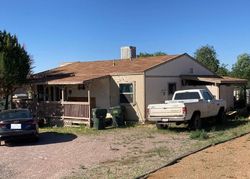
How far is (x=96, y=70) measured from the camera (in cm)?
2619

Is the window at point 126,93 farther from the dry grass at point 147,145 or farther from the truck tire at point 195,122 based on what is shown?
the truck tire at point 195,122

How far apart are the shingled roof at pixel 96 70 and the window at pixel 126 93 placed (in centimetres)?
74

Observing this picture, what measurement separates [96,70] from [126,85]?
340cm

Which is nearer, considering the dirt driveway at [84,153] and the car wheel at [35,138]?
the dirt driveway at [84,153]

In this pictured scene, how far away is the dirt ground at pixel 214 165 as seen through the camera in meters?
9.68

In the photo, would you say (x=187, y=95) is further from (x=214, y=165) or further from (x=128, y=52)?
(x=128, y=52)

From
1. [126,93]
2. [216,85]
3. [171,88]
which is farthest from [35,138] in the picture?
[216,85]

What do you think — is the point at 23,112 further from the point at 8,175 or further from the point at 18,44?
the point at 18,44

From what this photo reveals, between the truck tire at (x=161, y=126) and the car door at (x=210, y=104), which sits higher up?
the car door at (x=210, y=104)

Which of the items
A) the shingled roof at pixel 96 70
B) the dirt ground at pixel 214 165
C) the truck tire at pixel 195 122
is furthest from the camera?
the shingled roof at pixel 96 70

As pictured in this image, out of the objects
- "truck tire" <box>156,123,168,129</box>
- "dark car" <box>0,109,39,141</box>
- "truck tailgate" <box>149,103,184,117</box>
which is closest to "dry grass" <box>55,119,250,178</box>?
"truck tire" <box>156,123,168,129</box>

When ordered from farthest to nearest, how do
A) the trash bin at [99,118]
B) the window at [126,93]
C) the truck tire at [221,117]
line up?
1. the window at [126,93]
2. the truck tire at [221,117]
3. the trash bin at [99,118]

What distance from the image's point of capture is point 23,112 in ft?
Result: 56.6

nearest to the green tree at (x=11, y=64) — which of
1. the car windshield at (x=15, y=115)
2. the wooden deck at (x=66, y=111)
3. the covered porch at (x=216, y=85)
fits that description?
the wooden deck at (x=66, y=111)
